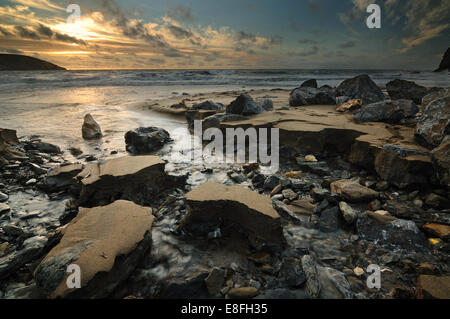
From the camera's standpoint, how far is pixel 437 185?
2.02m

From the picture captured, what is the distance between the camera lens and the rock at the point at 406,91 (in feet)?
17.7

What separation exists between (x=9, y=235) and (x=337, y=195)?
111 inches

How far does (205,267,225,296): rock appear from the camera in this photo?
4.26ft

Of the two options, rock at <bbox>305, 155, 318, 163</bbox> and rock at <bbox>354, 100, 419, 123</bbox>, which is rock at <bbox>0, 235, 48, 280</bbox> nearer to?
rock at <bbox>305, 155, 318, 163</bbox>

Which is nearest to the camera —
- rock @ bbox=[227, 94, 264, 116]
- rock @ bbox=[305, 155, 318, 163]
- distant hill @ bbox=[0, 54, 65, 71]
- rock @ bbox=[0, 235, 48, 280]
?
rock @ bbox=[0, 235, 48, 280]

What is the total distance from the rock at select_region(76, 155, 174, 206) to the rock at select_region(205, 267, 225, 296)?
1178mm

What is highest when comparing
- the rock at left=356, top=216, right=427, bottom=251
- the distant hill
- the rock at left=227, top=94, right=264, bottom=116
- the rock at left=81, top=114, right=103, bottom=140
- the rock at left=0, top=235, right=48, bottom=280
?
the distant hill

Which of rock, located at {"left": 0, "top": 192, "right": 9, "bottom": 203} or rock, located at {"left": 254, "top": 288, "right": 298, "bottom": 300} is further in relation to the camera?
rock, located at {"left": 0, "top": 192, "right": 9, "bottom": 203}

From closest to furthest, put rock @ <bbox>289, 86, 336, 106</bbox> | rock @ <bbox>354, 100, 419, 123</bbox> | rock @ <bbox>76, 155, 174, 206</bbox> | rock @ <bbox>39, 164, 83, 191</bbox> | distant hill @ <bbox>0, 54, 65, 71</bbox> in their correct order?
rock @ <bbox>76, 155, 174, 206</bbox> → rock @ <bbox>39, 164, 83, 191</bbox> → rock @ <bbox>354, 100, 419, 123</bbox> → rock @ <bbox>289, 86, 336, 106</bbox> → distant hill @ <bbox>0, 54, 65, 71</bbox>

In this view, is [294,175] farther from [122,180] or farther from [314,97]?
[314,97]

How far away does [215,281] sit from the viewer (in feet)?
4.35

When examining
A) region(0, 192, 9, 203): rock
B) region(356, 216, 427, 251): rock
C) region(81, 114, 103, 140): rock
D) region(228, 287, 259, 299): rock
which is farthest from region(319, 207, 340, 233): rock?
region(81, 114, 103, 140): rock

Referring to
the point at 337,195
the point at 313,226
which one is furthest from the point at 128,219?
the point at 337,195
